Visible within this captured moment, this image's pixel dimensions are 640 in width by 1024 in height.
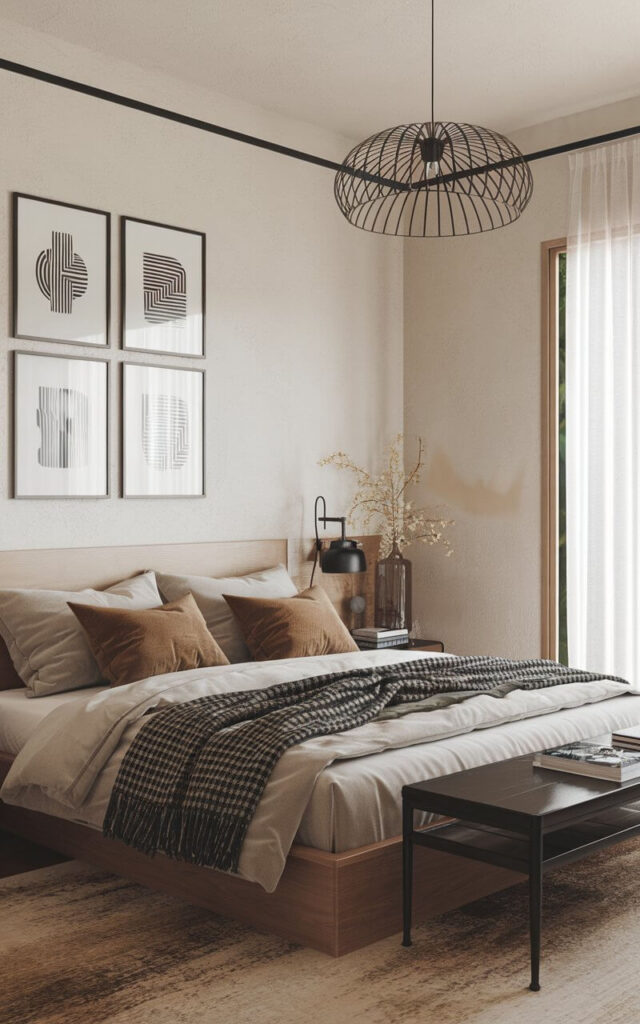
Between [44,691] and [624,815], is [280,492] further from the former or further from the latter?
[624,815]

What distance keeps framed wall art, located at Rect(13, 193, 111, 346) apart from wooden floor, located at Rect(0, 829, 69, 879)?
1.94 meters

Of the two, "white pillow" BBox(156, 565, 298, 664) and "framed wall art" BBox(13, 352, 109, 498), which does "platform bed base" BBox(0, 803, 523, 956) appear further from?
"framed wall art" BBox(13, 352, 109, 498)

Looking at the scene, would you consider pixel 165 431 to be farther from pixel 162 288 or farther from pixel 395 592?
pixel 395 592

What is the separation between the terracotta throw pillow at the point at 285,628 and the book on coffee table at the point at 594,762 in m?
1.48

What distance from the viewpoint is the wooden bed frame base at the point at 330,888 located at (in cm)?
271

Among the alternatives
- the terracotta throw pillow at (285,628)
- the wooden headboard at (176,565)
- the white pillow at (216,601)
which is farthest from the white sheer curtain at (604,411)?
the white pillow at (216,601)

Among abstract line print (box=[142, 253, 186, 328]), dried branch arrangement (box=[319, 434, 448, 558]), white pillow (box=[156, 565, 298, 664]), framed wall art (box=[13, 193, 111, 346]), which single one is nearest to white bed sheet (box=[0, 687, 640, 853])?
white pillow (box=[156, 565, 298, 664])

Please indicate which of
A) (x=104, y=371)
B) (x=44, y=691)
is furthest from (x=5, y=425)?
(x=44, y=691)

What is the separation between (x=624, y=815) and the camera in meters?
3.18

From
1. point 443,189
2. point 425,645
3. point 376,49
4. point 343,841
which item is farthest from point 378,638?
point 376,49

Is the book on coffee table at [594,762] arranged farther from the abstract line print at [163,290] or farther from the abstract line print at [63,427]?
the abstract line print at [163,290]

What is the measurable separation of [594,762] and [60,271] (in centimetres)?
287

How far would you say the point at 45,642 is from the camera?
3.94m

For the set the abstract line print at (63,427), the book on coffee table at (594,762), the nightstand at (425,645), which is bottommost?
the book on coffee table at (594,762)
